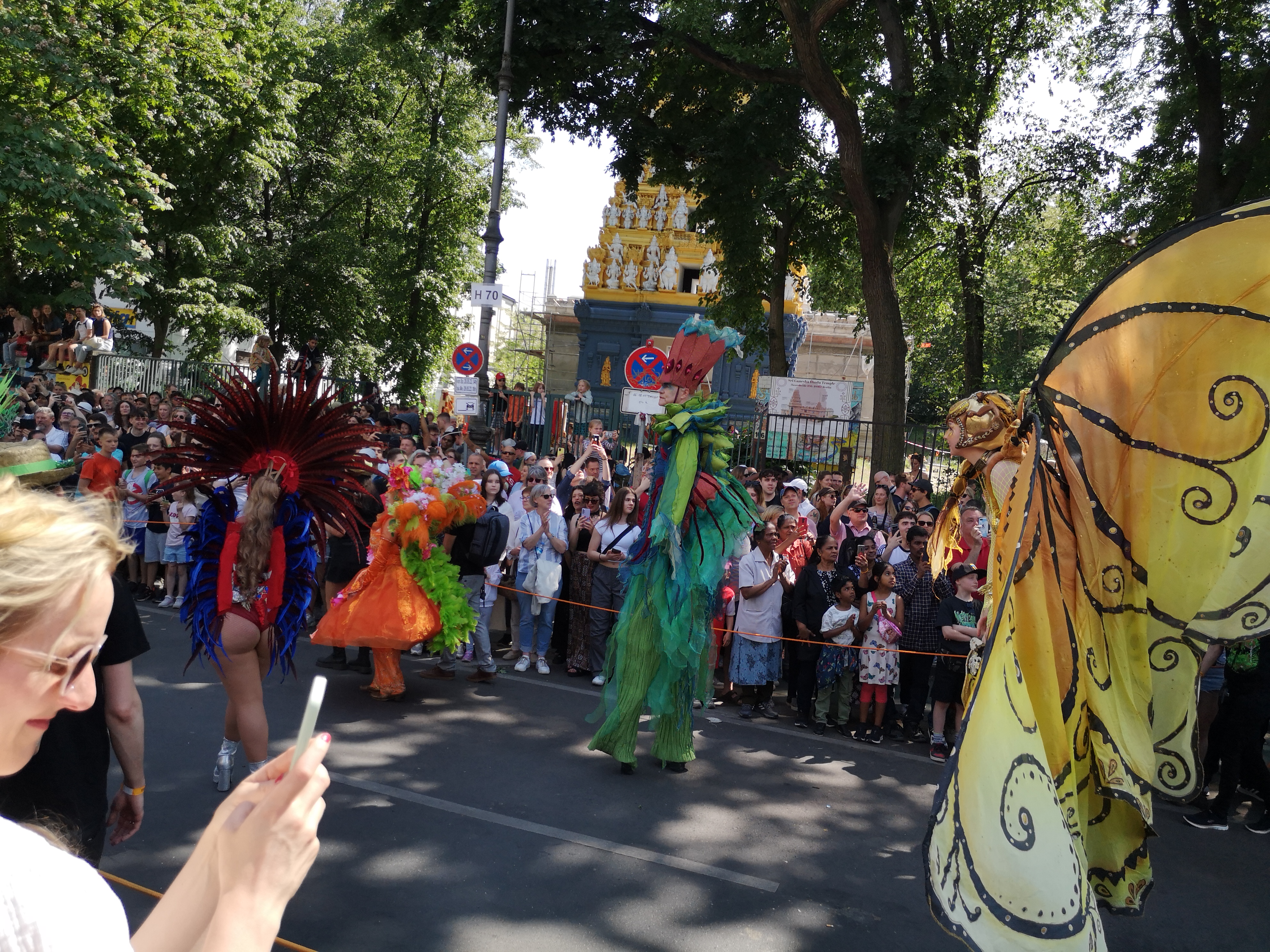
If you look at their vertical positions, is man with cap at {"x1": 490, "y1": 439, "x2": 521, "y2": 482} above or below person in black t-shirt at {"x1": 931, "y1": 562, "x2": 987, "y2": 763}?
above

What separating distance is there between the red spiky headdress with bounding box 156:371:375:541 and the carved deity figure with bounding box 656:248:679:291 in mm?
28533

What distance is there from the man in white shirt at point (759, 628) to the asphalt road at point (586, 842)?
0.53 metres

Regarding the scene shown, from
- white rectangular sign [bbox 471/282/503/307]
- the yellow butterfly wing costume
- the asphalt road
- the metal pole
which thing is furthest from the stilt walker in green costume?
the metal pole

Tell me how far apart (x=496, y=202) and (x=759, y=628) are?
932 centimetres

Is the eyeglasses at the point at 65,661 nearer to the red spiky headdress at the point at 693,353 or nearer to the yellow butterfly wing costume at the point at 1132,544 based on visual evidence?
the yellow butterfly wing costume at the point at 1132,544

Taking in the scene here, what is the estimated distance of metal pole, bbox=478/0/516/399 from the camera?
42.7 feet

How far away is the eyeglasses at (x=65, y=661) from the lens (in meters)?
1.14

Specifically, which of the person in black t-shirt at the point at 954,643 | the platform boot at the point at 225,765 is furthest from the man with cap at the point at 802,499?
the platform boot at the point at 225,765

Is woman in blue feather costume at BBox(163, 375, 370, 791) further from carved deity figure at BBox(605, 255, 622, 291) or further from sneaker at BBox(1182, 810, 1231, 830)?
carved deity figure at BBox(605, 255, 622, 291)

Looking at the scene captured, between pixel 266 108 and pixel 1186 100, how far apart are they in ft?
62.1

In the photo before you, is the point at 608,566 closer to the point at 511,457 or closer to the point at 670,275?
the point at 511,457

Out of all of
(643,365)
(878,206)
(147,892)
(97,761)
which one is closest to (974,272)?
(878,206)

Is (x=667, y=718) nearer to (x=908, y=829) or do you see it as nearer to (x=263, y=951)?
(x=908, y=829)

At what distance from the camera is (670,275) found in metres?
32.5
